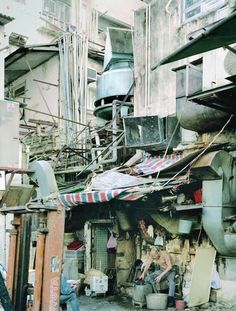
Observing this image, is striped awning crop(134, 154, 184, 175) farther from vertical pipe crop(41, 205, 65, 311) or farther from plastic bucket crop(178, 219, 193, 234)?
vertical pipe crop(41, 205, 65, 311)

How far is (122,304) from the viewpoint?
47.2 ft

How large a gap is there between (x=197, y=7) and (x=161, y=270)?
838 cm

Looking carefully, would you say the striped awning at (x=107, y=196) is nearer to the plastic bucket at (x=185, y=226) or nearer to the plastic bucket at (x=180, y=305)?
the plastic bucket at (x=185, y=226)

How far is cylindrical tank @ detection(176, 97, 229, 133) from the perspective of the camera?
1234 centimetres

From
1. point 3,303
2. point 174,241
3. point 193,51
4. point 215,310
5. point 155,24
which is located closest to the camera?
point 3,303

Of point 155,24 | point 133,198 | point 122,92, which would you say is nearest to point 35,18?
point 122,92

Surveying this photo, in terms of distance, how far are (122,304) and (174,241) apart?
2633 millimetres

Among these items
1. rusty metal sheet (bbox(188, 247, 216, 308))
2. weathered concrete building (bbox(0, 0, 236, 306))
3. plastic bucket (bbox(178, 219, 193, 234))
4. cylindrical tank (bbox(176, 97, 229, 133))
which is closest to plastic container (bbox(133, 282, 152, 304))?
weathered concrete building (bbox(0, 0, 236, 306))

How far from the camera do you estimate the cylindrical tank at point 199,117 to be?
12.3 metres

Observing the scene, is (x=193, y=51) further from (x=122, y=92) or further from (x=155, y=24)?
(x=122, y=92)

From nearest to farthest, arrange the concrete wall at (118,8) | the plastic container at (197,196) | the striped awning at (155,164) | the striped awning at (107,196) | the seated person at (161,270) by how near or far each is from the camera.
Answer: the striped awning at (107,196)
the plastic container at (197,196)
the seated person at (161,270)
the striped awning at (155,164)
the concrete wall at (118,8)

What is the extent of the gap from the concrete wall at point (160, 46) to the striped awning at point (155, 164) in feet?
5.26

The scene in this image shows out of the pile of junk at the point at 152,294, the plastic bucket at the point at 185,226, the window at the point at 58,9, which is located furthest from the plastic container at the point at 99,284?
the window at the point at 58,9

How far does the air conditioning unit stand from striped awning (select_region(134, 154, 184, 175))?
39 cm
